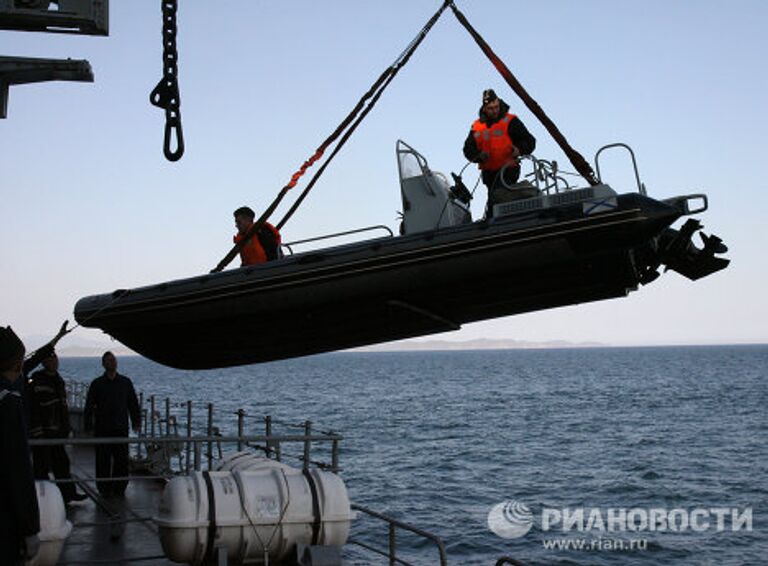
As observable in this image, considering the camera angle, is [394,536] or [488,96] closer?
[394,536]

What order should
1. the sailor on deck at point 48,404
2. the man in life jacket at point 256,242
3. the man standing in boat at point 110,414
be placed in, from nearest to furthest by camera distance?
the sailor on deck at point 48,404, the man in life jacket at point 256,242, the man standing in boat at point 110,414

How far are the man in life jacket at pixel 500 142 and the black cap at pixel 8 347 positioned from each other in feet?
16.8

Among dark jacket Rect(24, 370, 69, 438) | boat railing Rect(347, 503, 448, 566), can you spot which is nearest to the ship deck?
dark jacket Rect(24, 370, 69, 438)

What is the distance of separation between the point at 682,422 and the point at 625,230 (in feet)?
144

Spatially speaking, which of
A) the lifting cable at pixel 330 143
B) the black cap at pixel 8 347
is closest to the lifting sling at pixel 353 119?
the lifting cable at pixel 330 143

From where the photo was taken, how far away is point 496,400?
6888cm

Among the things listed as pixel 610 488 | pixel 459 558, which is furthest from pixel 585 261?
pixel 610 488

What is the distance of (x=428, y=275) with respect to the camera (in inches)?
316

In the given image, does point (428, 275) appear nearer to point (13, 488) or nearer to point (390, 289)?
point (390, 289)

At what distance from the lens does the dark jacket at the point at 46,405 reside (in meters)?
8.77

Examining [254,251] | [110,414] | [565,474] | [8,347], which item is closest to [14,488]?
[8,347]

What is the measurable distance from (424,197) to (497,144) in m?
0.88

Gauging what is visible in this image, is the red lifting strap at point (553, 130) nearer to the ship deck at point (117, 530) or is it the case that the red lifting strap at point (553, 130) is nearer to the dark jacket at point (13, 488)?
the ship deck at point (117, 530)

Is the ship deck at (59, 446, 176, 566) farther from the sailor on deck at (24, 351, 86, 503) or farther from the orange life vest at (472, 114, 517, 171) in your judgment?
the orange life vest at (472, 114, 517, 171)
